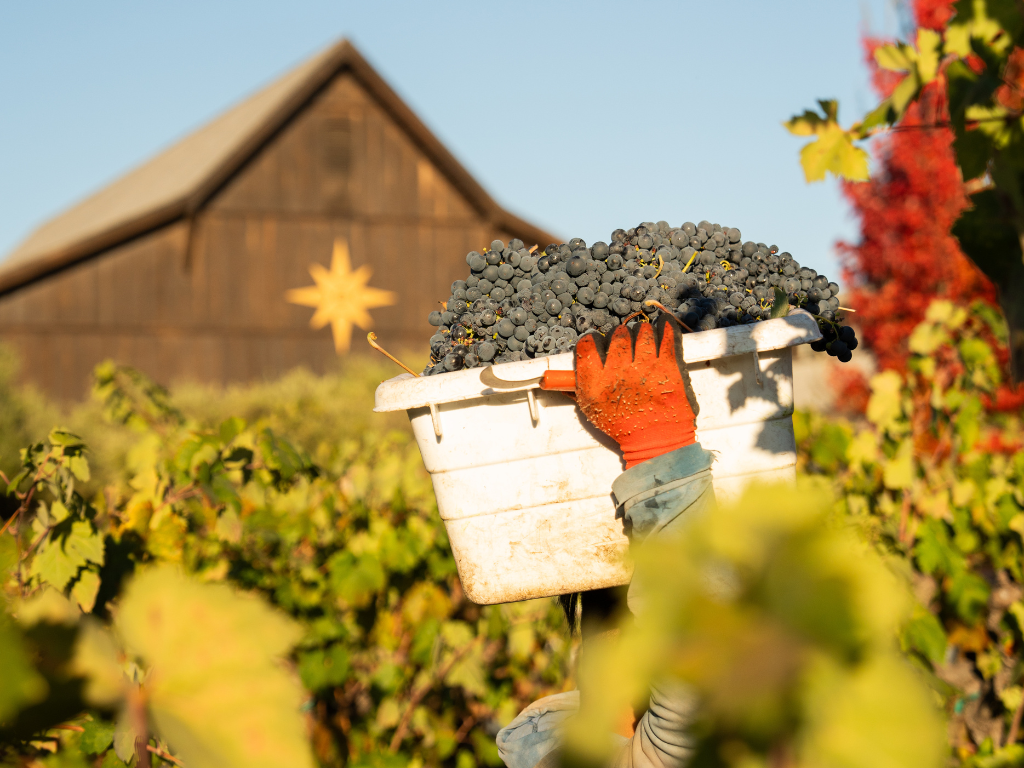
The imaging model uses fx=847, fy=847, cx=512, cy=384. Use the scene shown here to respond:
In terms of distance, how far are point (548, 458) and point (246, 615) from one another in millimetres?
1062

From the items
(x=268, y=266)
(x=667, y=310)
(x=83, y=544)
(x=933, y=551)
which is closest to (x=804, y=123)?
(x=667, y=310)

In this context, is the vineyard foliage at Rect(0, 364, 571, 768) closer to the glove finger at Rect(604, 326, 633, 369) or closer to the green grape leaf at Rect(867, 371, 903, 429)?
the glove finger at Rect(604, 326, 633, 369)

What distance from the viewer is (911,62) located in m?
1.19

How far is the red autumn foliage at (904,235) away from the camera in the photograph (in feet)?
32.7

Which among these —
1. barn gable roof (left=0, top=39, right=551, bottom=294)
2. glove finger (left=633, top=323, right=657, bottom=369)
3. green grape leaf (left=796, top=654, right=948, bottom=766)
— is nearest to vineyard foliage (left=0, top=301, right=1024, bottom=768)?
green grape leaf (left=796, top=654, right=948, bottom=766)

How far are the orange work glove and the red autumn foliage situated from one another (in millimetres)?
9182

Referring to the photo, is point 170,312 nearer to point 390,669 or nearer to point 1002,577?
point 390,669

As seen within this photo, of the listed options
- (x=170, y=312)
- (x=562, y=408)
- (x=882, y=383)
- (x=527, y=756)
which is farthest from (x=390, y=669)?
(x=170, y=312)

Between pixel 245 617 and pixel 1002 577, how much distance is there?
3.57 meters

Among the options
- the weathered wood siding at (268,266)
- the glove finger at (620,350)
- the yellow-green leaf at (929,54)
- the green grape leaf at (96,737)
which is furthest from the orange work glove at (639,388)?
the weathered wood siding at (268,266)

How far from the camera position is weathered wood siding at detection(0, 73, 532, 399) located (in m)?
11.3

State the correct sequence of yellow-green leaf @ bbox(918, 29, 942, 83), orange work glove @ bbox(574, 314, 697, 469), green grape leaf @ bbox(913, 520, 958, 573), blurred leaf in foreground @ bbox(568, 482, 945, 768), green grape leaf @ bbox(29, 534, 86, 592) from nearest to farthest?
blurred leaf in foreground @ bbox(568, 482, 945, 768)
yellow-green leaf @ bbox(918, 29, 942, 83)
orange work glove @ bbox(574, 314, 697, 469)
green grape leaf @ bbox(29, 534, 86, 592)
green grape leaf @ bbox(913, 520, 958, 573)

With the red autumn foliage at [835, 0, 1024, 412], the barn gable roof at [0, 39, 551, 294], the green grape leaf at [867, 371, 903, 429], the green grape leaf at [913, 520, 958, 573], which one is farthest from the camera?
the barn gable roof at [0, 39, 551, 294]

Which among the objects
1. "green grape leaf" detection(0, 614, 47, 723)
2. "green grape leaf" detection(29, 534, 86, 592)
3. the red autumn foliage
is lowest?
"green grape leaf" detection(29, 534, 86, 592)
